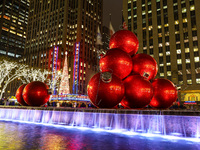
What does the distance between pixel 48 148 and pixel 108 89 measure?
383 centimetres

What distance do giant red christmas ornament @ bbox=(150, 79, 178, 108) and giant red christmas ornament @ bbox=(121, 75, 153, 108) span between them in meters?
1.08

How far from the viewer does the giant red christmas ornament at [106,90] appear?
7.82 m

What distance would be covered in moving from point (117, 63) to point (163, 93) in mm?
3102

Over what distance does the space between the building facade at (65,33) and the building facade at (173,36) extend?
3179 cm

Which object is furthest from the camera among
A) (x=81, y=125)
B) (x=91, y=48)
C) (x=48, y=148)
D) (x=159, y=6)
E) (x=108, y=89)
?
(x=91, y=48)

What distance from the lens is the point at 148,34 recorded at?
63469 mm

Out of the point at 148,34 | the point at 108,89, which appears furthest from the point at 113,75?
the point at 148,34

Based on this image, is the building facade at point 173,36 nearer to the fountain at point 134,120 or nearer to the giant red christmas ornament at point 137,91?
the giant red christmas ornament at point 137,91

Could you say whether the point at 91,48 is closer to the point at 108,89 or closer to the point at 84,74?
the point at 84,74

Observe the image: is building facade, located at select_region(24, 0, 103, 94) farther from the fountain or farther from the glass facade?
the fountain

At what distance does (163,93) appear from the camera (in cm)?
925

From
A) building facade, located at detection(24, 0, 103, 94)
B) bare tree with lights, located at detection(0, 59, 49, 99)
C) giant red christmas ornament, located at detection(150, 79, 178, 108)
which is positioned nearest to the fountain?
giant red christmas ornament, located at detection(150, 79, 178, 108)

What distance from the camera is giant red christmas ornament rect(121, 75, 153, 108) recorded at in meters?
8.26

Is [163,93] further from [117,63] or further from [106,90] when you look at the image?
[106,90]
